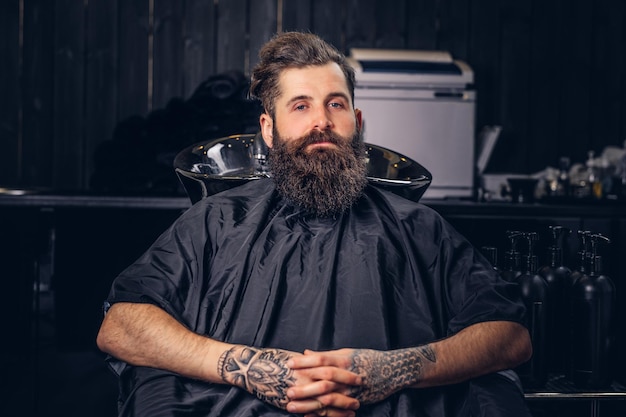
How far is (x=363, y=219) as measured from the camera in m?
1.78

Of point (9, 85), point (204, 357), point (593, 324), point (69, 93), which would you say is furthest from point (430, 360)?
point (9, 85)

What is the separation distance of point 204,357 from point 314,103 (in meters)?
0.67

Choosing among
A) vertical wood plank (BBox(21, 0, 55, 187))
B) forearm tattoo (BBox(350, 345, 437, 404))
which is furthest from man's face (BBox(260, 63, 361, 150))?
vertical wood plank (BBox(21, 0, 55, 187))

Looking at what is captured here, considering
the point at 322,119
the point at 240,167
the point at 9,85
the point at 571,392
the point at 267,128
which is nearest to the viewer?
the point at 322,119

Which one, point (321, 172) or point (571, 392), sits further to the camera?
point (571, 392)

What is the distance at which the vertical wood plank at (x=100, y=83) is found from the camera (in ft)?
10.8

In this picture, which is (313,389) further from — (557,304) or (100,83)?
(100,83)

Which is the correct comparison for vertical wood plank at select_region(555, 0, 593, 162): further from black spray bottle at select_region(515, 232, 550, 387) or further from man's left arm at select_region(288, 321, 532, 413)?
man's left arm at select_region(288, 321, 532, 413)

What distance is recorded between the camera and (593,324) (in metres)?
2.21

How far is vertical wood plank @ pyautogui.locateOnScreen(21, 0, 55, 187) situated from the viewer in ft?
10.8

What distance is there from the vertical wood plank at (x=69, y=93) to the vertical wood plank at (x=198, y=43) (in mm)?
479

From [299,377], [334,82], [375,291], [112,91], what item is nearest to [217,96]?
[112,91]

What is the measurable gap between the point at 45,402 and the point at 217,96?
4.31 feet

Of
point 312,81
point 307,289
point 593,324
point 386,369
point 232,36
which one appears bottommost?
point 593,324
